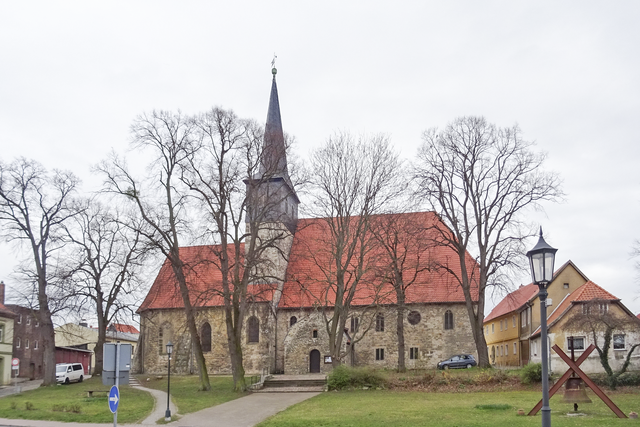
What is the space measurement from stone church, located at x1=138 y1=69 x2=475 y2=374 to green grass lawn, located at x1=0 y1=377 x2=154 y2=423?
30.3 ft

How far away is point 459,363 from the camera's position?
4009 cm

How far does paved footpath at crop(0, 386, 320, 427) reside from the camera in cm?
2103

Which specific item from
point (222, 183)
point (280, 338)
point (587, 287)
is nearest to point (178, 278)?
point (222, 183)

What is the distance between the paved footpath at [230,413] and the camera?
21.0 m

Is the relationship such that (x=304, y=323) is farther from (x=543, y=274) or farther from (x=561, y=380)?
(x=543, y=274)

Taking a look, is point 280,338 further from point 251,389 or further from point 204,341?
point 251,389

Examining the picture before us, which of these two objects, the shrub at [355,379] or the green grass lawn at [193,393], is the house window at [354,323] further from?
the shrub at [355,379]

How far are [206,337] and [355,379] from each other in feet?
64.2

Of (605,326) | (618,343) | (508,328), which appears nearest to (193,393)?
(605,326)

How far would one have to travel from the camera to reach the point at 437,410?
2156cm

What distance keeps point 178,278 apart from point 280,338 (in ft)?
47.4

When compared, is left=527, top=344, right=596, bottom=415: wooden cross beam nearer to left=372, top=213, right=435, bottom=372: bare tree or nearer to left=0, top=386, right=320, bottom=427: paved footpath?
left=0, top=386, right=320, bottom=427: paved footpath

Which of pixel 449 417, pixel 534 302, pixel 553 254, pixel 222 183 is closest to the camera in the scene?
pixel 553 254

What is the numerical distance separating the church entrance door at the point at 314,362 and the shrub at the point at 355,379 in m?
9.20
